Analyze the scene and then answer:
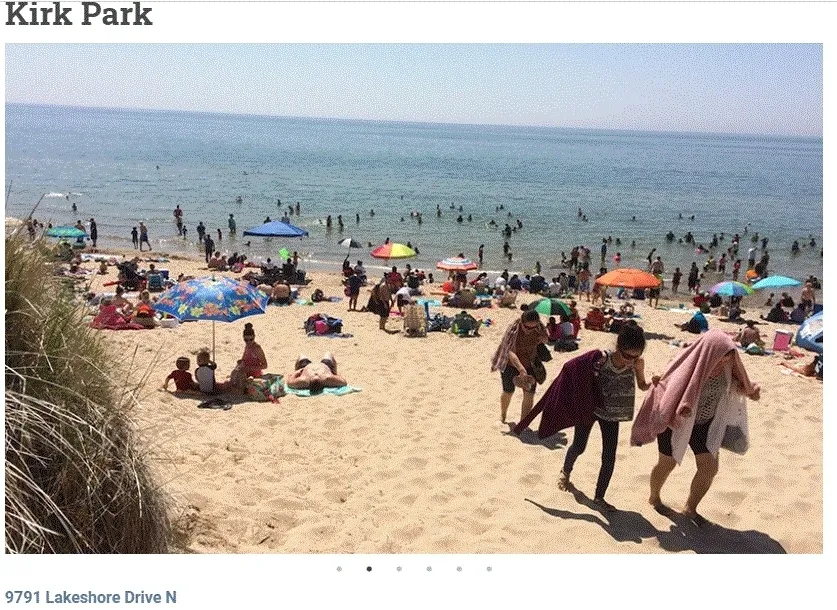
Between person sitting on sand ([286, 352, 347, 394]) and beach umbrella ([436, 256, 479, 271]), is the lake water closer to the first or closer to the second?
person sitting on sand ([286, 352, 347, 394])

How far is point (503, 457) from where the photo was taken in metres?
5.96

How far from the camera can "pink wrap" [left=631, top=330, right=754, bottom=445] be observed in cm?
429

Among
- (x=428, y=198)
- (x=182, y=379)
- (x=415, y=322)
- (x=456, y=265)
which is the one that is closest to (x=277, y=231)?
(x=456, y=265)

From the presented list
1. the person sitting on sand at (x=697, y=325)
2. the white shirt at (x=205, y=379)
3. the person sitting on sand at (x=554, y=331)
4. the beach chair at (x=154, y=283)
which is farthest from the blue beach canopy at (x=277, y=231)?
the white shirt at (x=205, y=379)

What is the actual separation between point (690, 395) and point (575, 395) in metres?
0.81

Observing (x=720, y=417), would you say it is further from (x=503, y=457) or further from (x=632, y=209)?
(x=632, y=209)

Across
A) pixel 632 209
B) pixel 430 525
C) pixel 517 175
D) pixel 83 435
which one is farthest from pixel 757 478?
pixel 517 175

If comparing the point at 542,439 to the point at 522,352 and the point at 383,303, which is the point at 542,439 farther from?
the point at 383,303

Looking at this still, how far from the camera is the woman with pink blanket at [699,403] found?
14.1ft

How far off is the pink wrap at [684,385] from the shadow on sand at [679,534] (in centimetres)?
55

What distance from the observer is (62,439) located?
3.03m

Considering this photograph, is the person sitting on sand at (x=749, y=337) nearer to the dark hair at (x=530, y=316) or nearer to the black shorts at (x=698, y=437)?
the dark hair at (x=530, y=316)
